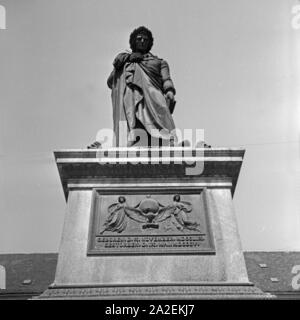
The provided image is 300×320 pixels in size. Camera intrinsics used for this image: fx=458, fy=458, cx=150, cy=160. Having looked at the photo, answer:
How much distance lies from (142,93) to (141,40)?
1.56 meters

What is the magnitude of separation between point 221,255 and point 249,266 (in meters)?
14.4

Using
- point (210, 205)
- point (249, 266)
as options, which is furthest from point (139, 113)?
point (249, 266)

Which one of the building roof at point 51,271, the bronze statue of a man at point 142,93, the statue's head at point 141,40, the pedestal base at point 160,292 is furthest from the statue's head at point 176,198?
the building roof at point 51,271

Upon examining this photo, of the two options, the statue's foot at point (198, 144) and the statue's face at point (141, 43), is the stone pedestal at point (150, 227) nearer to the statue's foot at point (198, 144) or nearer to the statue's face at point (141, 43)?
the statue's foot at point (198, 144)

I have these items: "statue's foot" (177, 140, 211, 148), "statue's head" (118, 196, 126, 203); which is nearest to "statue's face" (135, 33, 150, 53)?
"statue's foot" (177, 140, 211, 148)

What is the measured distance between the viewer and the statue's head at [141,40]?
9.14 m

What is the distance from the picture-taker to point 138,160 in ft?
19.5

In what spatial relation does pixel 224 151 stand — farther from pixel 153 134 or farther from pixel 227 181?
pixel 153 134

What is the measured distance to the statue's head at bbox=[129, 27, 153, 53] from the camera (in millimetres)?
9141

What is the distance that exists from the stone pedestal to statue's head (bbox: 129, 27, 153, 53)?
12.1 ft

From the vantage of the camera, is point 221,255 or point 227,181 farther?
point 227,181

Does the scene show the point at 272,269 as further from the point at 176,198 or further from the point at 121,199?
the point at 121,199
